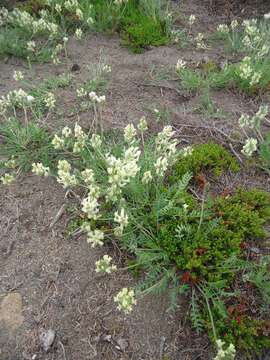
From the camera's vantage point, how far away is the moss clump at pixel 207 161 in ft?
11.1

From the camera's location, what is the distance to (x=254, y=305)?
263 cm

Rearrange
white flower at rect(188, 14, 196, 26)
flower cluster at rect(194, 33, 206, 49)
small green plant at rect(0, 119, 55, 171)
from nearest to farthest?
1. small green plant at rect(0, 119, 55, 171)
2. flower cluster at rect(194, 33, 206, 49)
3. white flower at rect(188, 14, 196, 26)

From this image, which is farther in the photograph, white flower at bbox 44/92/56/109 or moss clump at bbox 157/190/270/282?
white flower at bbox 44/92/56/109

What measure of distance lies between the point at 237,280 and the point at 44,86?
2.99 m

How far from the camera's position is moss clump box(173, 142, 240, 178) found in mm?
3374

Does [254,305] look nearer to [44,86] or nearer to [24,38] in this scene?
[44,86]

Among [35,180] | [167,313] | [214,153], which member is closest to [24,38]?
[35,180]

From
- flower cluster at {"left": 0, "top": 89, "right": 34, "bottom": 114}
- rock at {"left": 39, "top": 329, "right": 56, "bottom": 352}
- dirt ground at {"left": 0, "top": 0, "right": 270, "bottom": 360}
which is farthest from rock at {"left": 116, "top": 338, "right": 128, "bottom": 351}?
flower cluster at {"left": 0, "top": 89, "right": 34, "bottom": 114}

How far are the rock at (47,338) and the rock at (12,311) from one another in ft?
0.60

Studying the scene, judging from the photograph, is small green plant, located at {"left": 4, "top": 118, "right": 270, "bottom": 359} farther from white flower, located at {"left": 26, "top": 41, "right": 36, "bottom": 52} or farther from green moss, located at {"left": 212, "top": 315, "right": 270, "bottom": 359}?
white flower, located at {"left": 26, "top": 41, "right": 36, "bottom": 52}

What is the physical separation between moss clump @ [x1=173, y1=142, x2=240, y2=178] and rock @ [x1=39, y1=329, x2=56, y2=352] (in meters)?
1.53

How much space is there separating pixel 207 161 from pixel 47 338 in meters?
1.91

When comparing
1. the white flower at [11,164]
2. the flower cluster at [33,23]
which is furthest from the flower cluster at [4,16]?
the white flower at [11,164]

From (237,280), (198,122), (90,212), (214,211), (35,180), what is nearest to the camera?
(90,212)
